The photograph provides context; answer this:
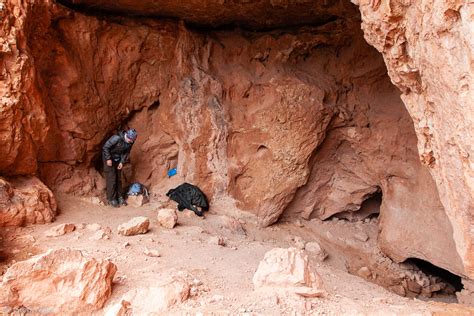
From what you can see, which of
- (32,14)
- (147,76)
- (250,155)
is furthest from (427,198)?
(32,14)

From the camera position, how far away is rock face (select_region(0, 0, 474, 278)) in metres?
5.02

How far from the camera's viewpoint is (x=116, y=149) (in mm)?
5672

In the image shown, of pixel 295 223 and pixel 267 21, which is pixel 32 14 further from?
pixel 295 223

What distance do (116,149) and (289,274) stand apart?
3.91 meters

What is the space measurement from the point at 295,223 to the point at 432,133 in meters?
3.75

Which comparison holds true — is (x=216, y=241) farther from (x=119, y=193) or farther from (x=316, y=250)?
(x=119, y=193)

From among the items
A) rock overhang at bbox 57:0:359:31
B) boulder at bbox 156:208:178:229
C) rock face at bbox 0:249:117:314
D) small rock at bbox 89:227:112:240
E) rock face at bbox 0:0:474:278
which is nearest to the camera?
rock face at bbox 0:249:117:314

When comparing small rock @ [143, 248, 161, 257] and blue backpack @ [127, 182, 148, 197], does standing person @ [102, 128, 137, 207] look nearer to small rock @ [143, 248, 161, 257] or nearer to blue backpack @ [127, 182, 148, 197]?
blue backpack @ [127, 182, 148, 197]

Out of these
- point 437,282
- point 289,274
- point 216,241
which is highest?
point 289,274

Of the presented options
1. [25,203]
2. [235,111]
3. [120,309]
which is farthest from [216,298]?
[235,111]

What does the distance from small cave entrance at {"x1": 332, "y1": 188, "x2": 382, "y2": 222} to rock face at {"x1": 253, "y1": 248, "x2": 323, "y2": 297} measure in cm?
429

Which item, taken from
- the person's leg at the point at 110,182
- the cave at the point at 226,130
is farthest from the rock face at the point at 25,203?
the person's leg at the point at 110,182

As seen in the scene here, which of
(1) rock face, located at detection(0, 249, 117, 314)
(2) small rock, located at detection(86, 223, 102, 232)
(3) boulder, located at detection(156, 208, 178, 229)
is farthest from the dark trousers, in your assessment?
(1) rock face, located at detection(0, 249, 117, 314)

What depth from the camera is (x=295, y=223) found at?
21.5ft
